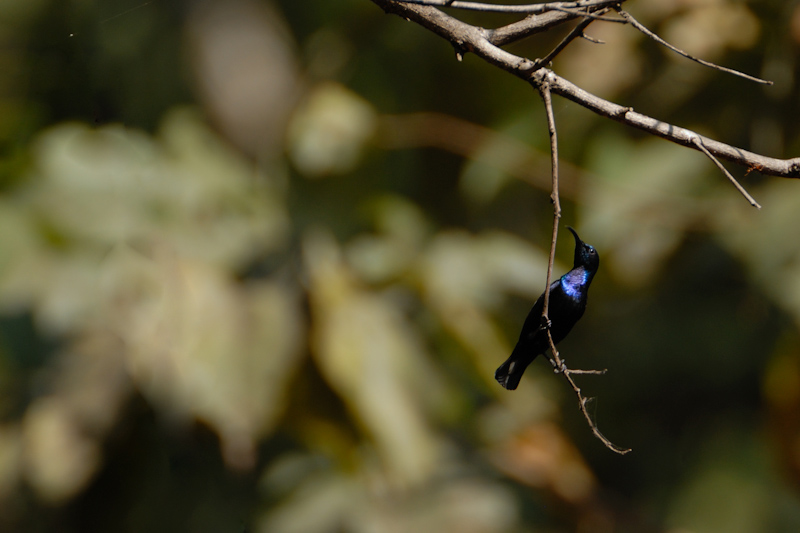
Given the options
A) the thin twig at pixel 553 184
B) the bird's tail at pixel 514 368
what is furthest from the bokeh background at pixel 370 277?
the thin twig at pixel 553 184

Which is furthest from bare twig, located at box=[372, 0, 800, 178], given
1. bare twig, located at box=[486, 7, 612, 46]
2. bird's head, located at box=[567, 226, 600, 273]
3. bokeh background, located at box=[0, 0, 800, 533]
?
bokeh background, located at box=[0, 0, 800, 533]

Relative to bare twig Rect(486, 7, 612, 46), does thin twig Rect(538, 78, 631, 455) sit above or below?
below

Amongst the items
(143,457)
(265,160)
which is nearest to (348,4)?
(265,160)

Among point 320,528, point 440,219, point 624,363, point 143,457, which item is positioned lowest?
point 320,528

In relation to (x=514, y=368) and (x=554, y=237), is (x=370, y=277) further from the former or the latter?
(x=554, y=237)

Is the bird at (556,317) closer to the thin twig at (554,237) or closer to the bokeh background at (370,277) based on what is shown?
the thin twig at (554,237)

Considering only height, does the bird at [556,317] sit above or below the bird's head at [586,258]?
below

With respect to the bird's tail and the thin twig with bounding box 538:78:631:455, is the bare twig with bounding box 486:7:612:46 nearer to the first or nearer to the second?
the thin twig with bounding box 538:78:631:455

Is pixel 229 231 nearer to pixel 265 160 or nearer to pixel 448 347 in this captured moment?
pixel 265 160
